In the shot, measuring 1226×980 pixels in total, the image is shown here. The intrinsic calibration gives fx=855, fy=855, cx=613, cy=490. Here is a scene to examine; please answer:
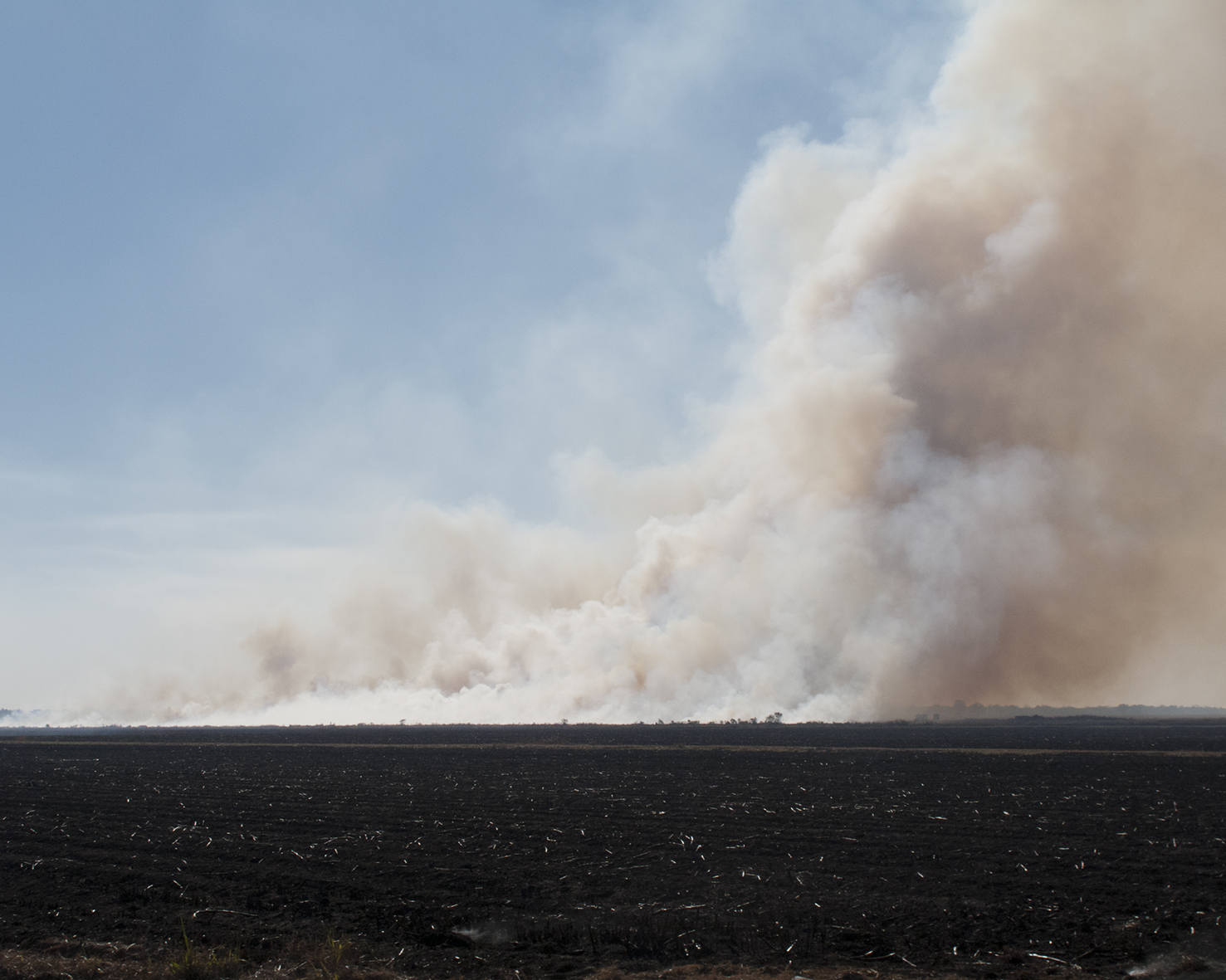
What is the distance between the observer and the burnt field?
17.5 meters

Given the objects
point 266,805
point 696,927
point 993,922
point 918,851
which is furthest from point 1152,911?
point 266,805

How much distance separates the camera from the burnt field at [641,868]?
17547 mm

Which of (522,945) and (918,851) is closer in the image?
(522,945)

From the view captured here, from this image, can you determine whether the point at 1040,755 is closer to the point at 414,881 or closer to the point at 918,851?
the point at 918,851

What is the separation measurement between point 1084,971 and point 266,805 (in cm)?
3524

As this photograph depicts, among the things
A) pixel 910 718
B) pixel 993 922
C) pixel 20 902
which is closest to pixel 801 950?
pixel 993 922

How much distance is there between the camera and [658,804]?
3812cm

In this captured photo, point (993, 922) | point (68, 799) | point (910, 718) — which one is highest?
point (993, 922)

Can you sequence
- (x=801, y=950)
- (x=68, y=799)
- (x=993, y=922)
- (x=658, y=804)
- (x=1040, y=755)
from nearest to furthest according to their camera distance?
(x=801, y=950) → (x=993, y=922) → (x=658, y=804) → (x=68, y=799) → (x=1040, y=755)

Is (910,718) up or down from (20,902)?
down

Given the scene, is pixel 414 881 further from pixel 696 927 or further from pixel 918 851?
pixel 918 851

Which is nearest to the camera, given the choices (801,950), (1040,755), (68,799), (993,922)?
(801,950)

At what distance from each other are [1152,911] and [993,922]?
392 cm

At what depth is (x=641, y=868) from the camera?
2455 centimetres
